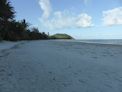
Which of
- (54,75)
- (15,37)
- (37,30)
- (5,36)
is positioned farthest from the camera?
(37,30)

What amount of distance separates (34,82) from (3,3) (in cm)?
4595

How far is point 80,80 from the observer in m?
8.93

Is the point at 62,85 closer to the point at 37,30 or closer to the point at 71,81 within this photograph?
the point at 71,81

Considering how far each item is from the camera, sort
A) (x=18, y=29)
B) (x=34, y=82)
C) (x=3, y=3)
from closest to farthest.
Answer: (x=34, y=82) < (x=3, y=3) < (x=18, y=29)

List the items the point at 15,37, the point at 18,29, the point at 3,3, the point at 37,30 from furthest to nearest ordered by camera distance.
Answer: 1. the point at 37,30
2. the point at 18,29
3. the point at 15,37
4. the point at 3,3

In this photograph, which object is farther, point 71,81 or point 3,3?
point 3,3

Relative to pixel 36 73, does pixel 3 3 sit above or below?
above

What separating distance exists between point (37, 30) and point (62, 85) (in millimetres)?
116265

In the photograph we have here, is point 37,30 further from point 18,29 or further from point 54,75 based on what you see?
point 54,75

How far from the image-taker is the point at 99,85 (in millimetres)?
8297

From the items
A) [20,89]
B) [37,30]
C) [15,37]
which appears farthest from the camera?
[37,30]

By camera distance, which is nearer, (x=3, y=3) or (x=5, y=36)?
(x=3, y=3)

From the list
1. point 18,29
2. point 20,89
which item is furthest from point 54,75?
point 18,29

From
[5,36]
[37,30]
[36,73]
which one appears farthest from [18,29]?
[36,73]
